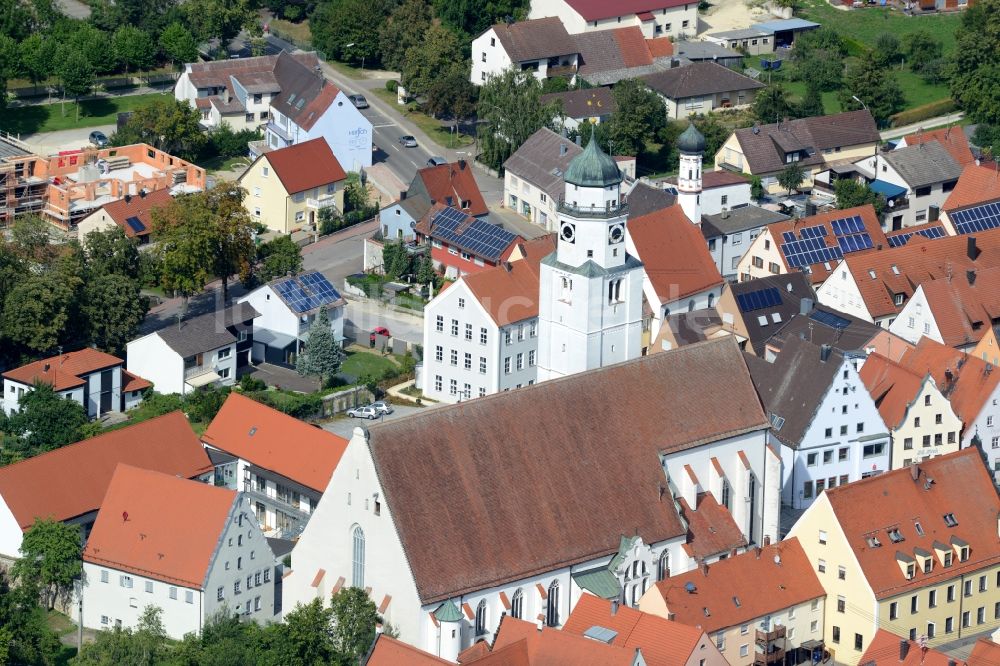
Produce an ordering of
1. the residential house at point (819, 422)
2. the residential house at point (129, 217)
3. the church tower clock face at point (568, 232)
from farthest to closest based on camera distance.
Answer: the residential house at point (129, 217) → the residential house at point (819, 422) → the church tower clock face at point (568, 232)

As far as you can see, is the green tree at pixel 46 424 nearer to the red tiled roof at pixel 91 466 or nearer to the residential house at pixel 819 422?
the red tiled roof at pixel 91 466

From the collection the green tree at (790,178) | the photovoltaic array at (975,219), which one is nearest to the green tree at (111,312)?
the green tree at (790,178)

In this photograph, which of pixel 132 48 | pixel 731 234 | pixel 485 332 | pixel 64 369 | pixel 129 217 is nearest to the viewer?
pixel 485 332

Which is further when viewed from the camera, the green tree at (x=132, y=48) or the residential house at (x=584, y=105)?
the green tree at (x=132, y=48)

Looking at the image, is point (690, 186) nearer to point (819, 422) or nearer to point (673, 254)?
point (673, 254)

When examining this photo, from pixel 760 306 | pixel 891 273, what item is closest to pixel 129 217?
pixel 760 306

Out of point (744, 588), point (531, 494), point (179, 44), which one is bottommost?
point (744, 588)


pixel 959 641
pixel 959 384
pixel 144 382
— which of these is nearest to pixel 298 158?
pixel 144 382
